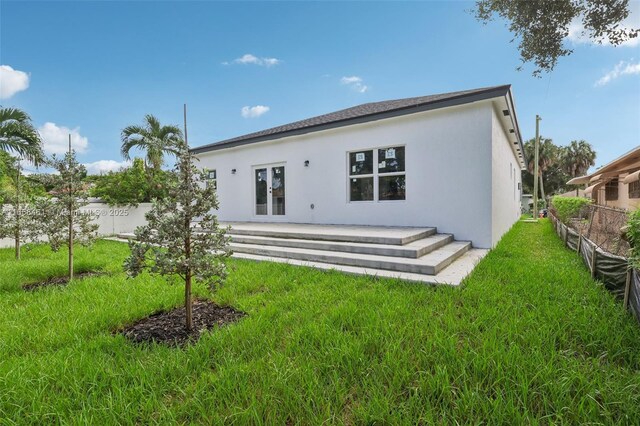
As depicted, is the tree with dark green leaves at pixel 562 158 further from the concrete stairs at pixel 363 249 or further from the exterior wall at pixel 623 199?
the concrete stairs at pixel 363 249

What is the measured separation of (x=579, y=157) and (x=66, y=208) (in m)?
43.2

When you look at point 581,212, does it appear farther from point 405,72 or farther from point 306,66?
point 306,66

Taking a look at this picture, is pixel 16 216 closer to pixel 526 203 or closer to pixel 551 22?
pixel 551 22

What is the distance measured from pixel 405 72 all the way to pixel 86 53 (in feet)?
37.4

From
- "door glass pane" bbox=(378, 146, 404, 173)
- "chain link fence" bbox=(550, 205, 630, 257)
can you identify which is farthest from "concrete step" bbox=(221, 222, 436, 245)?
"chain link fence" bbox=(550, 205, 630, 257)

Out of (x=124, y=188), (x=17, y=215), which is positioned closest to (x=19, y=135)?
(x=124, y=188)

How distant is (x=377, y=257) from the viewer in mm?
5379

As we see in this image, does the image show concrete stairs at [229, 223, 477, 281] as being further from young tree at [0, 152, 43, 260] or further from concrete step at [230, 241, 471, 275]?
young tree at [0, 152, 43, 260]

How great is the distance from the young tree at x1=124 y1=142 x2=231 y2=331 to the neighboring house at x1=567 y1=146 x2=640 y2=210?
416 inches

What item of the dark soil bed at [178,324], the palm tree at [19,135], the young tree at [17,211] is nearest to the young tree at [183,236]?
the dark soil bed at [178,324]

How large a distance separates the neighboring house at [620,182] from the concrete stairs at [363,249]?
21.5 feet

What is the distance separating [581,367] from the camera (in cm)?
211

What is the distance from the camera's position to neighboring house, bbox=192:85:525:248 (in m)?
6.77

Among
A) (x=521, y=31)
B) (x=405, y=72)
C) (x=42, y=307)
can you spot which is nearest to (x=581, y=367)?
(x=42, y=307)
